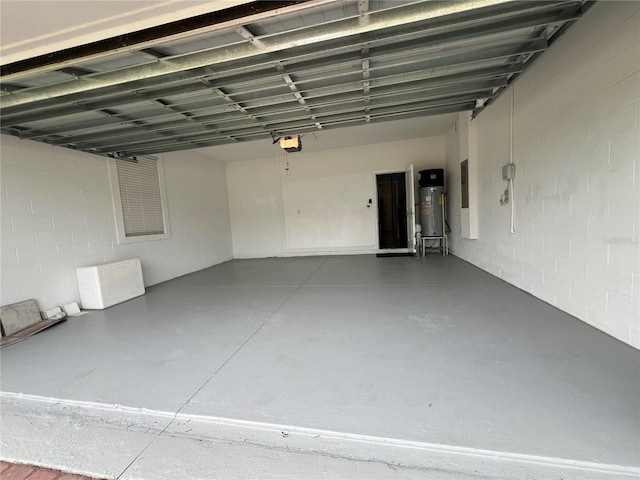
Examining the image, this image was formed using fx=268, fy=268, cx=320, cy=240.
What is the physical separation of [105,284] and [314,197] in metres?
5.01

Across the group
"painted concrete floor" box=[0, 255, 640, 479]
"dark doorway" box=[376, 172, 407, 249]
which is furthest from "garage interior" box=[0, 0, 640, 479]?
"dark doorway" box=[376, 172, 407, 249]

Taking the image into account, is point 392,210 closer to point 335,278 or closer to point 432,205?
point 432,205

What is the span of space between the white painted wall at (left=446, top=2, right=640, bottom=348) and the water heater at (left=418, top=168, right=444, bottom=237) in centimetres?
262

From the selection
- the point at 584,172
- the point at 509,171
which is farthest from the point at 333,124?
the point at 584,172

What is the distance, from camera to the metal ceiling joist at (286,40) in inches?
67.4

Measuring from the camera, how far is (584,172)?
2330mm

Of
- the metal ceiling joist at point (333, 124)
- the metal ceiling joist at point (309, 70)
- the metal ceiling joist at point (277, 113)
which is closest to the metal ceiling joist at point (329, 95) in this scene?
the metal ceiling joist at point (277, 113)

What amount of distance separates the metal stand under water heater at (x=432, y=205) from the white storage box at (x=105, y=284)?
5972 mm

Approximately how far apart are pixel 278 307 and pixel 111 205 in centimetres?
350

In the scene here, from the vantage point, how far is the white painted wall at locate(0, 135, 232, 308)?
3.28m

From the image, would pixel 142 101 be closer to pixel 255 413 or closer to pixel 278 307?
pixel 278 307

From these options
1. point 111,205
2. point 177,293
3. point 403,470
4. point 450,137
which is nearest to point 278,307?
point 177,293

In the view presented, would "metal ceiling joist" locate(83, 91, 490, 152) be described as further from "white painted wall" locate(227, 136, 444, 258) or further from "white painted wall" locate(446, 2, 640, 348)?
"white painted wall" locate(227, 136, 444, 258)

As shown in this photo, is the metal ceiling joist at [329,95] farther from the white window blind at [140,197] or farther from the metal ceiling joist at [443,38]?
the white window blind at [140,197]
